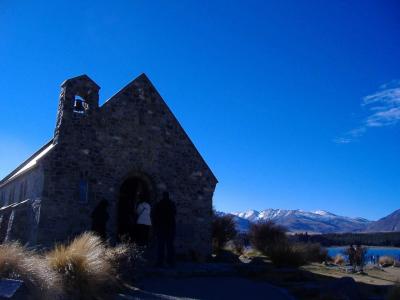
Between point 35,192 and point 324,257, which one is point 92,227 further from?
point 324,257

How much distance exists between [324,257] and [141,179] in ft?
57.2

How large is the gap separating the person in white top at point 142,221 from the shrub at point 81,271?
230 inches

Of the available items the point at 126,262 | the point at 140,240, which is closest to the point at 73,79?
the point at 140,240

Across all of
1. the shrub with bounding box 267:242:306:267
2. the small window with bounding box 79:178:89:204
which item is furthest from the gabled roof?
the shrub with bounding box 267:242:306:267

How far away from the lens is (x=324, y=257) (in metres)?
31.8

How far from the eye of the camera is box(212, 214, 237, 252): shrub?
1084 inches

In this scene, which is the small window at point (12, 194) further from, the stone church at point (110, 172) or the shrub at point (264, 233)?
the shrub at point (264, 233)

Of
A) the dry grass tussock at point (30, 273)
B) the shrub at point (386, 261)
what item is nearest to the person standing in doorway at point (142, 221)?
the dry grass tussock at point (30, 273)

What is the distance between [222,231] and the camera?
2795 centimetres

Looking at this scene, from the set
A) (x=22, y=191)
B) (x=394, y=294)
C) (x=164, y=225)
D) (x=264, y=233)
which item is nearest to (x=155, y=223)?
(x=164, y=225)

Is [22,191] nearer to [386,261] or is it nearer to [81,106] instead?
[81,106]

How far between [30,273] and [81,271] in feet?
5.91

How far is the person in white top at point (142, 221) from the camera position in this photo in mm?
16516

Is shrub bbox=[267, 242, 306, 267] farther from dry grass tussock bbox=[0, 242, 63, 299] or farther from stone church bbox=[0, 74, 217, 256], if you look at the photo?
dry grass tussock bbox=[0, 242, 63, 299]
